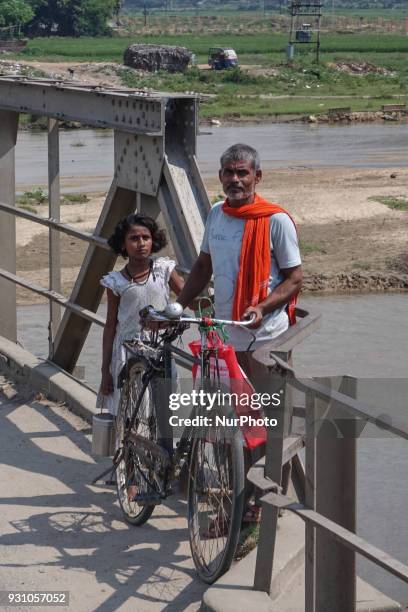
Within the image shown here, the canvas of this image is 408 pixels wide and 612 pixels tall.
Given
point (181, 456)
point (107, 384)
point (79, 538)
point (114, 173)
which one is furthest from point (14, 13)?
point (181, 456)

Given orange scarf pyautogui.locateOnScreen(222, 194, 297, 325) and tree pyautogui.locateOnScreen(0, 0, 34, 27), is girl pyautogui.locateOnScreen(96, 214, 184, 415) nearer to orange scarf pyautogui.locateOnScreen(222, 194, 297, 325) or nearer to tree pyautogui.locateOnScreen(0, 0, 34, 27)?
orange scarf pyautogui.locateOnScreen(222, 194, 297, 325)

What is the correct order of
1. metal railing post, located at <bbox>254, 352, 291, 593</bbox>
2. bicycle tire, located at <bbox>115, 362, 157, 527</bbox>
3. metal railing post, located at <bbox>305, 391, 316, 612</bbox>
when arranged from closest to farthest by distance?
1. metal railing post, located at <bbox>305, 391, 316, 612</bbox>
2. metal railing post, located at <bbox>254, 352, 291, 593</bbox>
3. bicycle tire, located at <bbox>115, 362, 157, 527</bbox>

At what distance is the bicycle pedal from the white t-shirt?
0.68 meters

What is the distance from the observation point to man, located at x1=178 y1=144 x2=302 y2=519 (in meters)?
4.90

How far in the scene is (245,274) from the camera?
494 centimetres

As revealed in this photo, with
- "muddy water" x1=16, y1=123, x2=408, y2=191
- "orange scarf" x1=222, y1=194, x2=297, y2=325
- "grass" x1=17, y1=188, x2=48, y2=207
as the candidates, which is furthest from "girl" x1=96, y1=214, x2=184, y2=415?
"muddy water" x1=16, y1=123, x2=408, y2=191

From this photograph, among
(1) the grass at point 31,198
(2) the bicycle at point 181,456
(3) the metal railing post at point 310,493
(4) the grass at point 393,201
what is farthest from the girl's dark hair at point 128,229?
Answer: (4) the grass at point 393,201

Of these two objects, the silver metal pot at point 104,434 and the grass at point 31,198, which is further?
the grass at point 31,198

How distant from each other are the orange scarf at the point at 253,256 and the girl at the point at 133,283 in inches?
29.8

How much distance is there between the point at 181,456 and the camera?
16.2 ft

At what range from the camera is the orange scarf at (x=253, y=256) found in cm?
489

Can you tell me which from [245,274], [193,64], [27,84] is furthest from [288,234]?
[193,64]

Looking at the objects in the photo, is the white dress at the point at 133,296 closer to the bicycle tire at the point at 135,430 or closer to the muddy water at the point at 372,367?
the bicycle tire at the point at 135,430

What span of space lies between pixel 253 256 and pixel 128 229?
919mm
